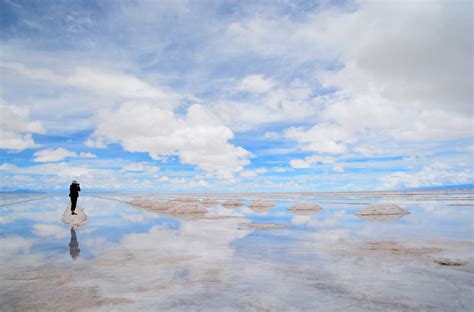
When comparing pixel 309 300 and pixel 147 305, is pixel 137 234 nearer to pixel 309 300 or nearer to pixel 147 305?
pixel 147 305

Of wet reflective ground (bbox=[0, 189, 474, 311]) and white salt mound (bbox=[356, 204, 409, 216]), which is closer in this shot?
wet reflective ground (bbox=[0, 189, 474, 311])

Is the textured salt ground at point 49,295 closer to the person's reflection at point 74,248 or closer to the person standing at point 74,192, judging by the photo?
the person's reflection at point 74,248

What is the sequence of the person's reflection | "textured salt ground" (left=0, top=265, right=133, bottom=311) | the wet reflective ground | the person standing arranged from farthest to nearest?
the person standing
the person's reflection
the wet reflective ground
"textured salt ground" (left=0, top=265, right=133, bottom=311)

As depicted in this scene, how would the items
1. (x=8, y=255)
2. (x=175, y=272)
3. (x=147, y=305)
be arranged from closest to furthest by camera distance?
(x=147, y=305), (x=175, y=272), (x=8, y=255)

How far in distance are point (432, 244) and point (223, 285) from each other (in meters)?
10.3

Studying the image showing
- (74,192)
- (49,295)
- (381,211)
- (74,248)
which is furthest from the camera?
(381,211)

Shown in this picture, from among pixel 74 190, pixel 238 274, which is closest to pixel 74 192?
pixel 74 190

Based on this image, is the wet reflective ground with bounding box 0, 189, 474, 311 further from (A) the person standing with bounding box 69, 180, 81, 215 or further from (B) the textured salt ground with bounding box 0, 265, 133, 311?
(A) the person standing with bounding box 69, 180, 81, 215

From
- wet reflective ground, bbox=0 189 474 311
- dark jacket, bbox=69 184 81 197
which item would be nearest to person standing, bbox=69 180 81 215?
dark jacket, bbox=69 184 81 197

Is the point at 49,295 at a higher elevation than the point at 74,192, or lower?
lower

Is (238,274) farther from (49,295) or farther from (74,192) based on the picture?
(74,192)

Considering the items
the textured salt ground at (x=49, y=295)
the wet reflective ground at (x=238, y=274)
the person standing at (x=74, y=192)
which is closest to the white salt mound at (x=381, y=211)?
the wet reflective ground at (x=238, y=274)

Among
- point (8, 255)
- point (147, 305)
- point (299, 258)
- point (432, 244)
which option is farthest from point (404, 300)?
point (8, 255)

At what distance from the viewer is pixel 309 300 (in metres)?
6.57
